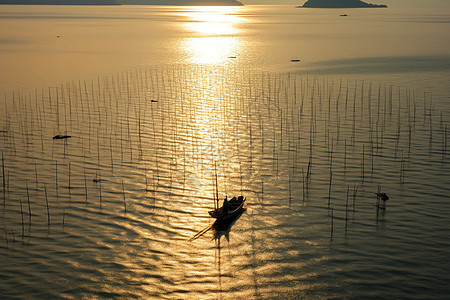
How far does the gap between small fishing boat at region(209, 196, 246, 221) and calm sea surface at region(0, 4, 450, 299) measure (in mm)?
455

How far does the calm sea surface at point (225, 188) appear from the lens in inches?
478

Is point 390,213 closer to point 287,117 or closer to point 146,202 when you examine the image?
point 146,202

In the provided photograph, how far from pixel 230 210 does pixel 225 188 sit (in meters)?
2.79

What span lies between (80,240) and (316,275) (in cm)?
684

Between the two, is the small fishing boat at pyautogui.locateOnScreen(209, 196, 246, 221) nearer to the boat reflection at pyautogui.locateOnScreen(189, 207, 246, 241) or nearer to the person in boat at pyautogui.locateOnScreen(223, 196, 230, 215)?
the person in boat at pyautogui.locateOnScreen(223, 196, 230, 215)

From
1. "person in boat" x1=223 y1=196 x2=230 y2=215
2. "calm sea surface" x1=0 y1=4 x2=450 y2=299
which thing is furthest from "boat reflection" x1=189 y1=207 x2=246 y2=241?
"person in boat" x1=223 y1=196 x2=230 y2=215

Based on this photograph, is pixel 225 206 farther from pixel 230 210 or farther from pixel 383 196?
pixel 383 196

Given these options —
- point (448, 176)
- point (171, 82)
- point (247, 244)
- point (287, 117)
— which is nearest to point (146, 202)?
point (247, 244)

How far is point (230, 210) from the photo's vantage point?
15305 mm

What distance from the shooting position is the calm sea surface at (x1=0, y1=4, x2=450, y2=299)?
12.1m

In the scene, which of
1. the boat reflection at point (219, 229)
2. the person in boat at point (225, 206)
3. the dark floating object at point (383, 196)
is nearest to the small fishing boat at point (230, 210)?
the person in boat at point (225, 206)

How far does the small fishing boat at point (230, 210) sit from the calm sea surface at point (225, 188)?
1.49 ft

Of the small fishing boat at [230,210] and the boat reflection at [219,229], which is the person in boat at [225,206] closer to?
the small fishing boat at [230,210]

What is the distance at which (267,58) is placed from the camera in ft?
188
